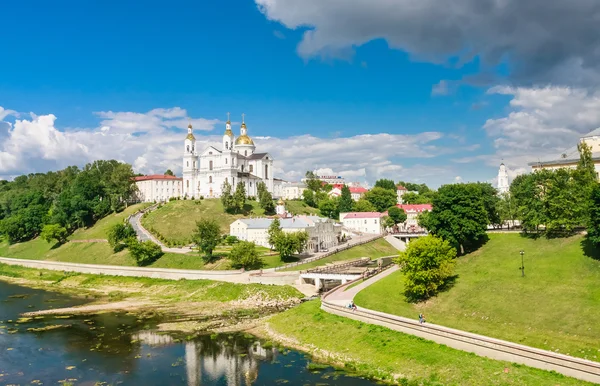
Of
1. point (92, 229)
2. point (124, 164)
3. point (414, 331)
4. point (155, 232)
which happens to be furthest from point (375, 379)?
point (124, 164)

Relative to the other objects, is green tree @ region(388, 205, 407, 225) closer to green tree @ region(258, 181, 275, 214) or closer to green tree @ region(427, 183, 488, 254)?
green tree @ region(258, 181, 275, 214)

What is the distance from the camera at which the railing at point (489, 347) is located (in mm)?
24609

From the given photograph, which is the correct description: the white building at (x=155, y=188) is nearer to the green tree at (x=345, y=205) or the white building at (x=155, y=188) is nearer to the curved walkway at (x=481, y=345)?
the green tree at (x=345, y=205)

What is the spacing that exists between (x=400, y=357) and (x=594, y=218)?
24048 mm

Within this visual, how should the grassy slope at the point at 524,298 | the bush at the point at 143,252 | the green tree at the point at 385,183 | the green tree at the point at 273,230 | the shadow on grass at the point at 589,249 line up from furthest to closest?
the green tree at the point at 385,183 < the green tree at the point at 273,230 < the bush at the point at 143,252 < the shadow on grass at the point at 589,249 < the grassy slope at the point at 524,298

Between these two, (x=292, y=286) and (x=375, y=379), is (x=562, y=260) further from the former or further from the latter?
(x=292, y=286)

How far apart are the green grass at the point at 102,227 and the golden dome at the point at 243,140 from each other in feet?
112

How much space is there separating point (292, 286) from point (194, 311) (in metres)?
→ 13.2

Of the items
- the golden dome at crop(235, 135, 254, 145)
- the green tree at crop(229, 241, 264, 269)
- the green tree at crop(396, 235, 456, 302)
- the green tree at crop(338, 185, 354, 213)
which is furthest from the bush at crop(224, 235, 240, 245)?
the golden dome at crop(235, 135, 254, 145)

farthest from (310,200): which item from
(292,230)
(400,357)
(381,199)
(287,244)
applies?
(400,357)

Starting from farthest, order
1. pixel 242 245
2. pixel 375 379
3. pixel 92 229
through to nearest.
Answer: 1. pixel 92 229
2. pixel 242 245
3. pixel 375 379

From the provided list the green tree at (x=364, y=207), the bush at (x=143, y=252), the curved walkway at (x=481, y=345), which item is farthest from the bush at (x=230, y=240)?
the green tree at (x=364, y=207)

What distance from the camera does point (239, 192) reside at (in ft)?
337

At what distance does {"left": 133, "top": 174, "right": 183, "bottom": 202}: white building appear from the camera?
122688mm
